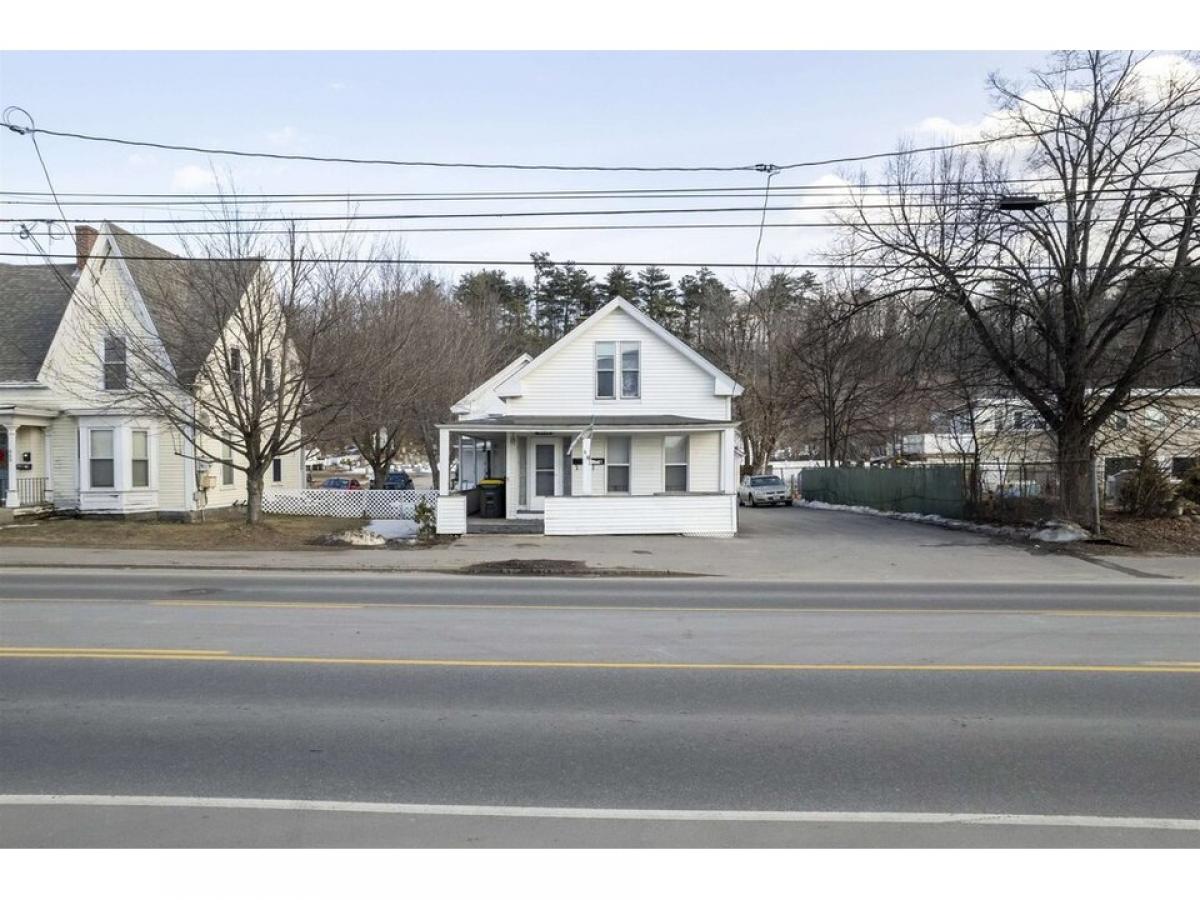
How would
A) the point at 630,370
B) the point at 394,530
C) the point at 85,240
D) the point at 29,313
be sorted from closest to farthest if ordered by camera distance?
the point at 394,530, the point at 630,370, the point at 29,313, the point at 85,240

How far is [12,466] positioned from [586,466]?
16.8 meters

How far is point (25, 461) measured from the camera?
26.2 meters

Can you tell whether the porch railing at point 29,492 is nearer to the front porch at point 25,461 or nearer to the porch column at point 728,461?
the front porch at point 25,461

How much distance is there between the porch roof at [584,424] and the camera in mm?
24109

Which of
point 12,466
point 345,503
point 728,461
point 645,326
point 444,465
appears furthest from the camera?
point 345,503

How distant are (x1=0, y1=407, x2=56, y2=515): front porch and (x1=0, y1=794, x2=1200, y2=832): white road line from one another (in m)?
24.4

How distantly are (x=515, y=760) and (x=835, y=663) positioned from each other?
12.8 feet

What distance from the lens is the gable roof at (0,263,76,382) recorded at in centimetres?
2738

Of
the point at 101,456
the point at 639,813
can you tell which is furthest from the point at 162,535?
the point at 639,813

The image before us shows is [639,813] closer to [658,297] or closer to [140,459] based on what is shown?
[140,459]

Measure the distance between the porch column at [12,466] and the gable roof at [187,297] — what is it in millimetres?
5511

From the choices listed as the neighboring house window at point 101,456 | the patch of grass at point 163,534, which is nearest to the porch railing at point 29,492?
the patch of grass at point 163,534

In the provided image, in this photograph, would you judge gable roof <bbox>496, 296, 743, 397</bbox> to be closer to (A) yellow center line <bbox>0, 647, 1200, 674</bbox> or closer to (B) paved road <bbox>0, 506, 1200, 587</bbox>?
(B) paved road <bbox>0, 506, 1200, 587</bbox>

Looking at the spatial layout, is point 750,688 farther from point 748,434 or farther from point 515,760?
point 748,434
